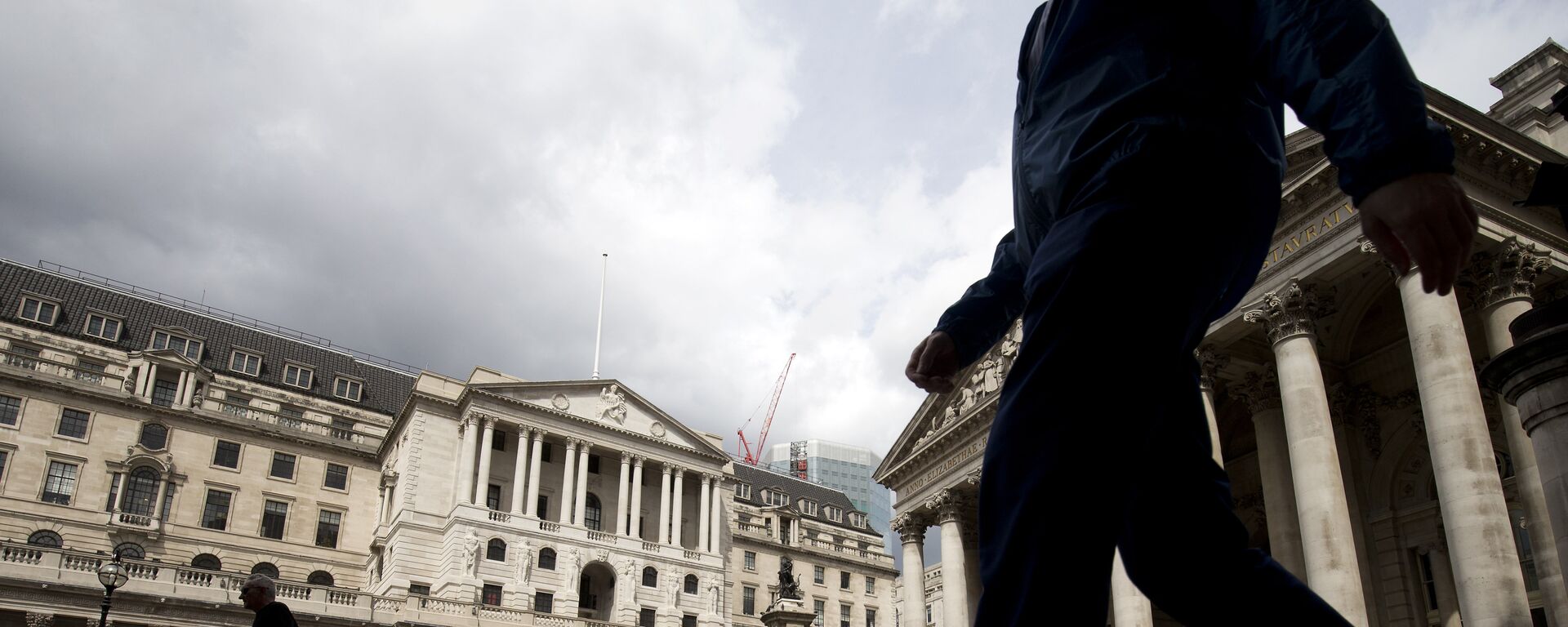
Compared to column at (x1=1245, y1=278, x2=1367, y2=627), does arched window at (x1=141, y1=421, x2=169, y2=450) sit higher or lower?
higher

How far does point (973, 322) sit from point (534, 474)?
6137 centimetres

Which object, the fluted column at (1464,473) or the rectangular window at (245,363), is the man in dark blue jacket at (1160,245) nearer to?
the fluted column at (1464,473)

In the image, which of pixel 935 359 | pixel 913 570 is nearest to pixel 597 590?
pixel 913 570

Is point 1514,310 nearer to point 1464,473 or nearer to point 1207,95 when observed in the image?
Answer: point 1464,473

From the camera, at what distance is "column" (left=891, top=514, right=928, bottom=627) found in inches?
1524

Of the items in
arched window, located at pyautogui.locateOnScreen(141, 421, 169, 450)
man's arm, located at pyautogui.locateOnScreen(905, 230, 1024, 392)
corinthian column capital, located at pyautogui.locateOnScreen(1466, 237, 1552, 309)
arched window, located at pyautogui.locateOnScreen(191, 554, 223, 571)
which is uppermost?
arched window, located at pyautogui.locateOnScreen(141, 421, 169, 450)

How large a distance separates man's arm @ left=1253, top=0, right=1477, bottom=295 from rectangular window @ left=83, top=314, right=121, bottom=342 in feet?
252

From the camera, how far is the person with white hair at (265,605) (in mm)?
8102

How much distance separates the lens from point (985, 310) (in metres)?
3.06

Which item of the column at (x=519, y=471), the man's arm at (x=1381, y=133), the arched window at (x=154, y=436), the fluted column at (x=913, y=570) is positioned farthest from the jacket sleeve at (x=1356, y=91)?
the arched window at (x=154, y=436)

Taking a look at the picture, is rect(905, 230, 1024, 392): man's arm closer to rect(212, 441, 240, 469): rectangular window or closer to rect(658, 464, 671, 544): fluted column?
rect(658, 464, 671, 544): fluted column

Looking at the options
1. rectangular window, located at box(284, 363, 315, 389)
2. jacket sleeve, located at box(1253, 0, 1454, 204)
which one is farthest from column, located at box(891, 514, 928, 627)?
rectangular window, located at box(284, 363, 315, 389)

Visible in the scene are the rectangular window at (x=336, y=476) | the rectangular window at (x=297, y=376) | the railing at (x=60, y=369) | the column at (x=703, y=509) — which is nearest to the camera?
the railing at (x=60, y=369)

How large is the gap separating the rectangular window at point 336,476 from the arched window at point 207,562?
298 inches
